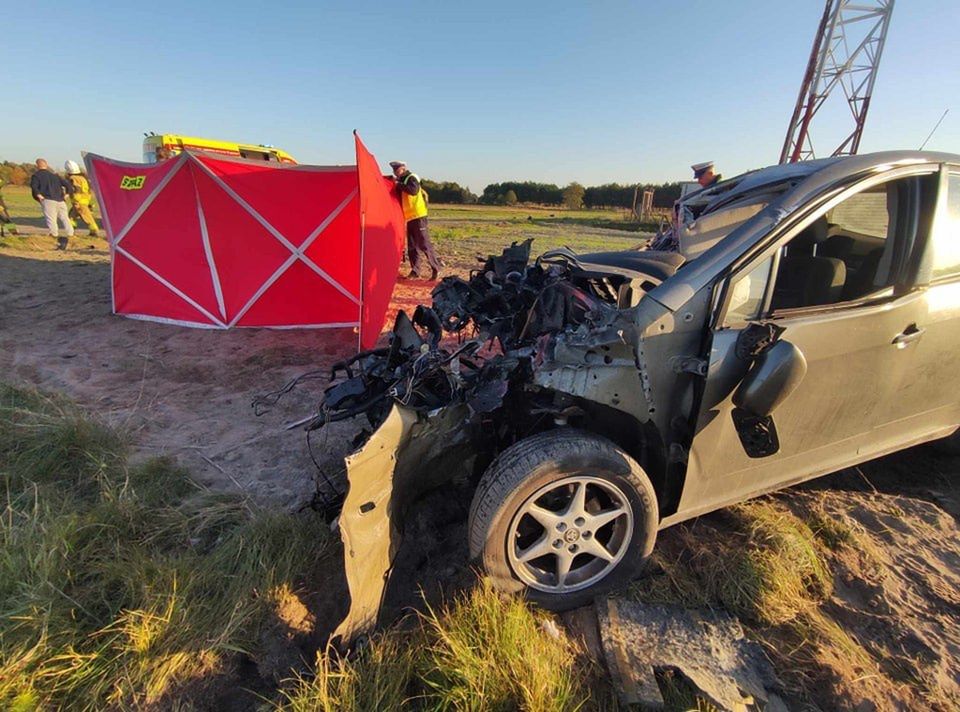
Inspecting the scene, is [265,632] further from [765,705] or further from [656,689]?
[765,705]

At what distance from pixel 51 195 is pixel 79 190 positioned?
2.11m

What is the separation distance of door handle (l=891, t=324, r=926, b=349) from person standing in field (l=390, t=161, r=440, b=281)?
22.7ft

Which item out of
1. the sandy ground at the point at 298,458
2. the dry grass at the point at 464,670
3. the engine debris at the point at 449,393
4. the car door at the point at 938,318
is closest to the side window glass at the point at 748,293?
the engine debris at the point at 449,393

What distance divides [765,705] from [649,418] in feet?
3.67

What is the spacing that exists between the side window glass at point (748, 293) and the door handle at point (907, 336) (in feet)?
2.56

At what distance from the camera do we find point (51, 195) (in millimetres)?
10953

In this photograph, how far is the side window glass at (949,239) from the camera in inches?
92.7

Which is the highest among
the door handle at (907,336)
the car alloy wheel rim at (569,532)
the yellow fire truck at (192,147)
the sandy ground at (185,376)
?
the yellow fire truck at (192,147)

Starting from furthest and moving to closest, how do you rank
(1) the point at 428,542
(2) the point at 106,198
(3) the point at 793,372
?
(2) the point at 106,198 → (1) the point at 428,542 → (3) the point at 793,372

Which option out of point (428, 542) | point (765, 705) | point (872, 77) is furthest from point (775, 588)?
point (872, 77)

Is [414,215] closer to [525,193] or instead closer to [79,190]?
[79,190]

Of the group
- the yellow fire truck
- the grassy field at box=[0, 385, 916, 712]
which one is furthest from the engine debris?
the yellow fire truck

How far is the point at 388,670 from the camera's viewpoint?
1741 mm

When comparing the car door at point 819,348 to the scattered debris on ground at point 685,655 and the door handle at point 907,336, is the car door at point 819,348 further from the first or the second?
the scattered debris on ground at point 685,655
